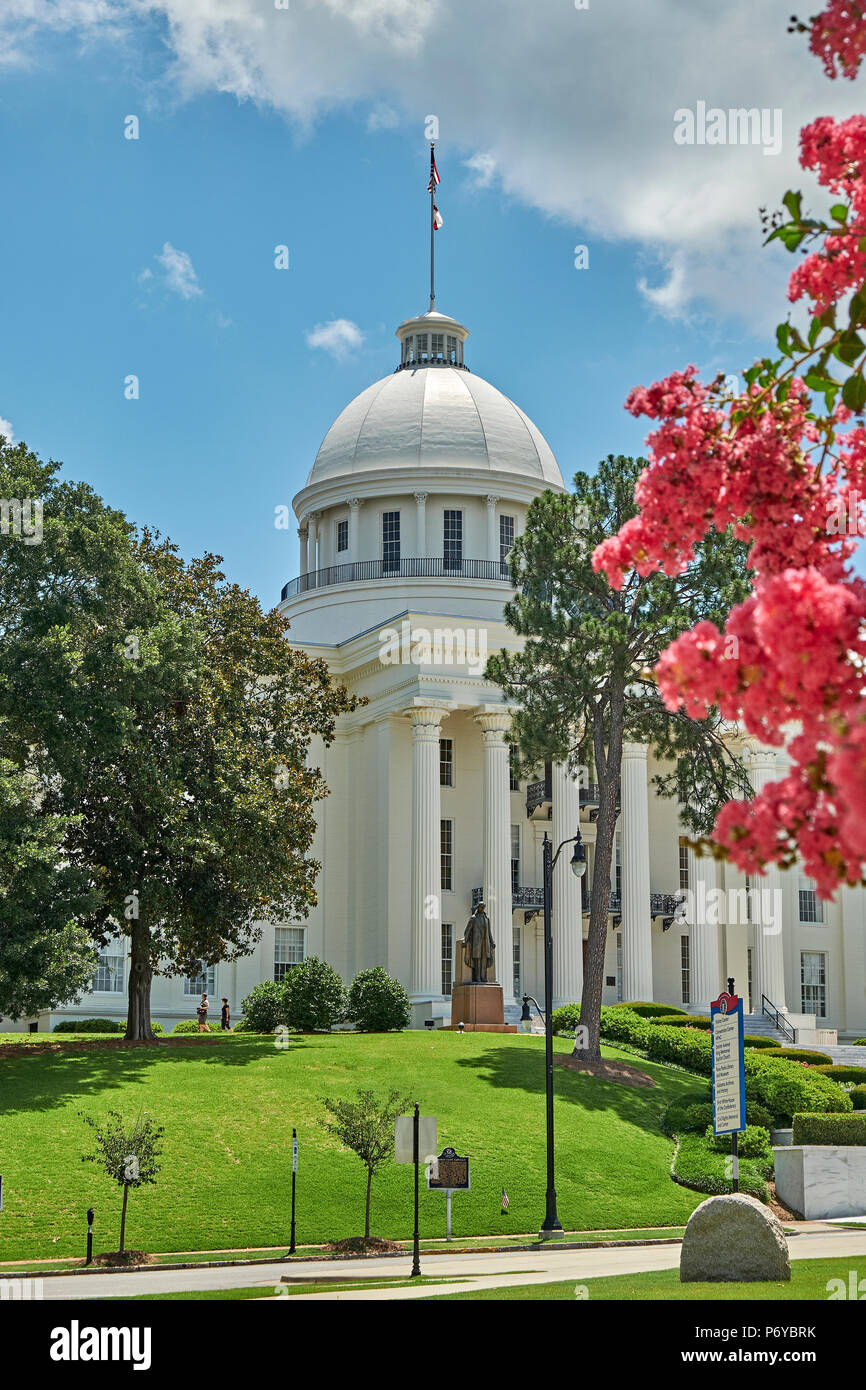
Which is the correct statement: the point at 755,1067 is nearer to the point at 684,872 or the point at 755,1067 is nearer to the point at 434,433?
the point at 684,872

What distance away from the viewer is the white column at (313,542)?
221ft

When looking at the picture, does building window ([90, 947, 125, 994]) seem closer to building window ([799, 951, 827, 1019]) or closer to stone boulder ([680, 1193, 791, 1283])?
building window ([799, 951, 827, 1019])

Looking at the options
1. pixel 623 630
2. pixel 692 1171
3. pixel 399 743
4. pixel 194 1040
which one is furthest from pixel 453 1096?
pixel 399 743

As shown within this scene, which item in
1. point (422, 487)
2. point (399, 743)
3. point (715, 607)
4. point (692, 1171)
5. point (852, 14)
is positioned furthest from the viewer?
point (422, 487)

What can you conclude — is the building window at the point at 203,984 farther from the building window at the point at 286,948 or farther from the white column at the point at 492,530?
the white column at the point at 492,530

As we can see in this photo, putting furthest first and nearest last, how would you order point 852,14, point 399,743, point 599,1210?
point 399,743 → point 599,1210 → point 852,14

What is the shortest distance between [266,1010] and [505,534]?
25.8 meters

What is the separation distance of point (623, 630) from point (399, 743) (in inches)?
676

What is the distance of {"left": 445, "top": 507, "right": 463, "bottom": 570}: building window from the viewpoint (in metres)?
63.0

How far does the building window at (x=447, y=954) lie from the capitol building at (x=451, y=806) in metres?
0.12

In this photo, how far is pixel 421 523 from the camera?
63594 millimetres

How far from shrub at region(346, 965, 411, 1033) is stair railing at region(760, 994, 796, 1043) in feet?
52.0
